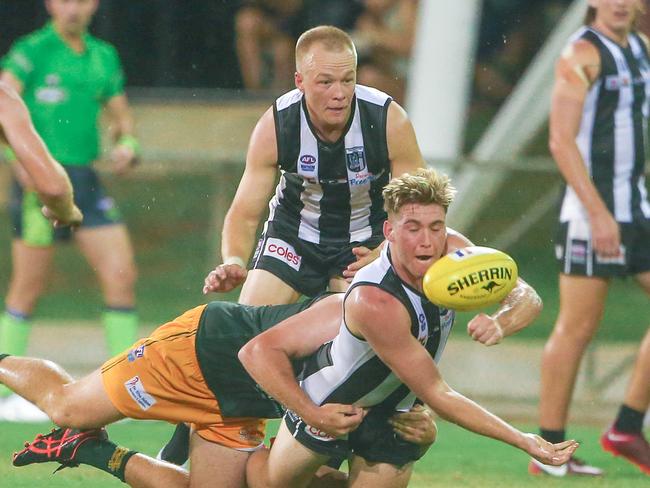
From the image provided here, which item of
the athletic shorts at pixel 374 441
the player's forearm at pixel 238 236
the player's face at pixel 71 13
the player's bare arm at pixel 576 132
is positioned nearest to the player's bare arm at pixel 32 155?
the player's forearm at pixel 238 236

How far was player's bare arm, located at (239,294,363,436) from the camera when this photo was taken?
5.39m

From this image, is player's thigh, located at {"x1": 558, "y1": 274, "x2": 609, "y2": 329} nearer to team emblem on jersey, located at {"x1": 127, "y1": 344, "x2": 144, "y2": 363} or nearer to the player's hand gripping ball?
the player's hand gripping ball

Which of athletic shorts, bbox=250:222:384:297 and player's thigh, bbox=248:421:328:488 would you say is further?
athletic shorts, bbox=250:222:384:297

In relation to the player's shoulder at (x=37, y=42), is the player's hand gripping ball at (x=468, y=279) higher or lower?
lower

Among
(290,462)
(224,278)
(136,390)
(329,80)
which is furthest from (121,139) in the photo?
(290,462)

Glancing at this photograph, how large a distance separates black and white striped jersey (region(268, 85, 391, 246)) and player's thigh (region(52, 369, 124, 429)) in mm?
1288

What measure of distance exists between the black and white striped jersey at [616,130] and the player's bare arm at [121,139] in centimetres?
287

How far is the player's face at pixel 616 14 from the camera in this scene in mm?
7328

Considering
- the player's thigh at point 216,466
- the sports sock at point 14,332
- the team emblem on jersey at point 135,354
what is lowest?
the sports sock at point 14,332

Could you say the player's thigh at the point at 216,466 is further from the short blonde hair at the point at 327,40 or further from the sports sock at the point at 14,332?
the sports sock at the point at 14,332

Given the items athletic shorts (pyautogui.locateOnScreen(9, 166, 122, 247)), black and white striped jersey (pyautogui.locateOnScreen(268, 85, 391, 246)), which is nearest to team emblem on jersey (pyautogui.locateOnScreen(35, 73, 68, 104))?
athletic shorts (pyautogui.locateOnScreen(9, 166, 122, 247))

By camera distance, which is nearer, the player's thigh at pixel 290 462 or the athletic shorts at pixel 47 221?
the player's thigh at pixel 290 462

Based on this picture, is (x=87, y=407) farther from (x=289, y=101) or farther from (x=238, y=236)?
(x=289, y=101)

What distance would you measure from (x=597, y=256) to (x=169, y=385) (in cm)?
251
